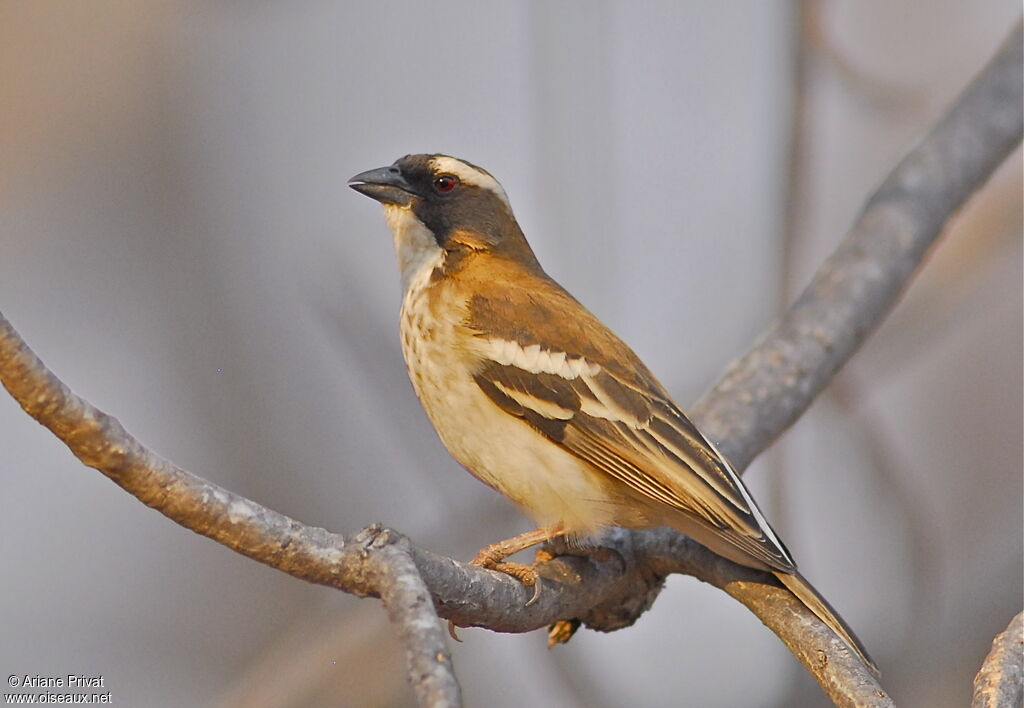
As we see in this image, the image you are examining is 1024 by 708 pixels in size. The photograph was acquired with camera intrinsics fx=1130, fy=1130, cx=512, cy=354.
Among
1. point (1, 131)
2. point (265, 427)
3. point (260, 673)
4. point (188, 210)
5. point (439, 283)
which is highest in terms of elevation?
point (1, 131)

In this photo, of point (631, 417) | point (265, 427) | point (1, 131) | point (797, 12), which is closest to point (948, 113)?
Answer: point (797, 12)

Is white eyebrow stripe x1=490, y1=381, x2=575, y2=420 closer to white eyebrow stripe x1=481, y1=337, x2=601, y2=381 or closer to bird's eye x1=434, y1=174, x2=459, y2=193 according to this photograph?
white eyebrow stripe x1=481, y1=337, x2=601, y2=381

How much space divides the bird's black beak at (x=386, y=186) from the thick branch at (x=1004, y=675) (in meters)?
2.76

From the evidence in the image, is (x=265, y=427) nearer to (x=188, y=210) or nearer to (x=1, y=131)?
(x=188, y=210)

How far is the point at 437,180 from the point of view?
15.3 feet

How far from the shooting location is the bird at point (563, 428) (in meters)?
3.80

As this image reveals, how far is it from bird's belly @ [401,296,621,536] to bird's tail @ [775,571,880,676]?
0.64 metres

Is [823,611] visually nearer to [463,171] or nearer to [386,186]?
[463,171]

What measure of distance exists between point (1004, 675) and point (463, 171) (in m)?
2.80

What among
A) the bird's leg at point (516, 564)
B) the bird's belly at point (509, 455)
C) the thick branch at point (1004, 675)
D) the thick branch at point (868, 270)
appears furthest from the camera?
the thick branch at point (868, 270)

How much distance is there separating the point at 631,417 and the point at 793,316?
61.4 inches

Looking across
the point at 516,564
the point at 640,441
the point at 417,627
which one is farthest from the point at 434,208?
the point at 417,627

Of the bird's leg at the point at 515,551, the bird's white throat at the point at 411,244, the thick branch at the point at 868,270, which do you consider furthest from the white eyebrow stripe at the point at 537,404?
the thick branch at the point at 868,270

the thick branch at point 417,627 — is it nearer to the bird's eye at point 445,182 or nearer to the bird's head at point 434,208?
the bird's head at point 434,208
